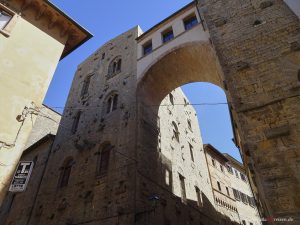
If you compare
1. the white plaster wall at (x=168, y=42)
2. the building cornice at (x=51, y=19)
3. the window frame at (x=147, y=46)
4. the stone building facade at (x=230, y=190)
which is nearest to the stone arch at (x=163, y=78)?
the white plaster wall at (x=168, y=42)

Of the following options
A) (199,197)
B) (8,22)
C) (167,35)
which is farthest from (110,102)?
(199,197)

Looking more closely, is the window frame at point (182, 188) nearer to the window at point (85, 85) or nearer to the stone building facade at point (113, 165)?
the stone building facade at point (113, 165)

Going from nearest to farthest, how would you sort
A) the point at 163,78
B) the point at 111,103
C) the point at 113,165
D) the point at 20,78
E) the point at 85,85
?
the point at 20,78 → the point at 113,165 → the point at 111,103 → the point at 163,78 → the point at 85,85

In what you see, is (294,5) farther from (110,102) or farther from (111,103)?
(110,102)

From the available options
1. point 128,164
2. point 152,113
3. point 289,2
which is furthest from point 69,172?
point 289,2

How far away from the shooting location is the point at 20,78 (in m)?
6.42

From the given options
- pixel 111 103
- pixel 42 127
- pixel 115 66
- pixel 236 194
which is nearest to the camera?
pixel 111 103

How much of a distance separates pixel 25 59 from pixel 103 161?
576 centimetres

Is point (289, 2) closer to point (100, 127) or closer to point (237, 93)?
point (237, 93)

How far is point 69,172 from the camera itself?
12.1m

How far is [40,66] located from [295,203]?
286 inches

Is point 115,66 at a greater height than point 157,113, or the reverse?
point 115,66

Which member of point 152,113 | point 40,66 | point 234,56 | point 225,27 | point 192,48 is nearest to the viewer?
point 40,66

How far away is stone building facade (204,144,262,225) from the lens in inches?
698
